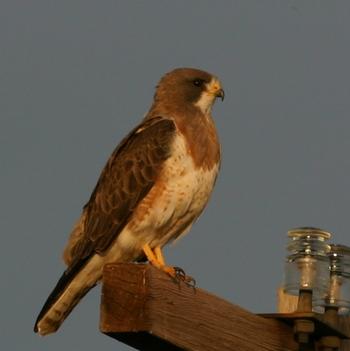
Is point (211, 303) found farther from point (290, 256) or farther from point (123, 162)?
point (123, 162)

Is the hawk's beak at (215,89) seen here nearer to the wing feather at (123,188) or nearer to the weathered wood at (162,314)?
the wing feather at (123,188)

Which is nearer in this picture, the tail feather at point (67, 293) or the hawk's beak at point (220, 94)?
the tail feather at point (67, 293)

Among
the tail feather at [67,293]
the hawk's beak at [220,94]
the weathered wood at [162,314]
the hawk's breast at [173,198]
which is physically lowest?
the weathered wood at [162,314]

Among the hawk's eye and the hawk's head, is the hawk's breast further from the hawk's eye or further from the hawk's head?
the hawk's eye

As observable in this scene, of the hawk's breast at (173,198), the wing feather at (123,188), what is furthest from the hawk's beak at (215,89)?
the hawk's breast at (173,198)

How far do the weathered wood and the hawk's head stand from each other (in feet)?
11.7

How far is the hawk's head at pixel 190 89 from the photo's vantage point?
7.12 metres

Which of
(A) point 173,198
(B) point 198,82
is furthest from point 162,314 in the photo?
(B) point 198,82

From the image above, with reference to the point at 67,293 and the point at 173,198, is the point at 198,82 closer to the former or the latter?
the point at 173,198

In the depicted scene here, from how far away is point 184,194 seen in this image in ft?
20.2

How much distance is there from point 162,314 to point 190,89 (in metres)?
4.08

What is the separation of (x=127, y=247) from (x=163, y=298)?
9.65 ft

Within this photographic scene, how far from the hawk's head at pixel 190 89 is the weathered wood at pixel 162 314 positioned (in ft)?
11.7

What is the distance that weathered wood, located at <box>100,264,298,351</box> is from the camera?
128 inches
